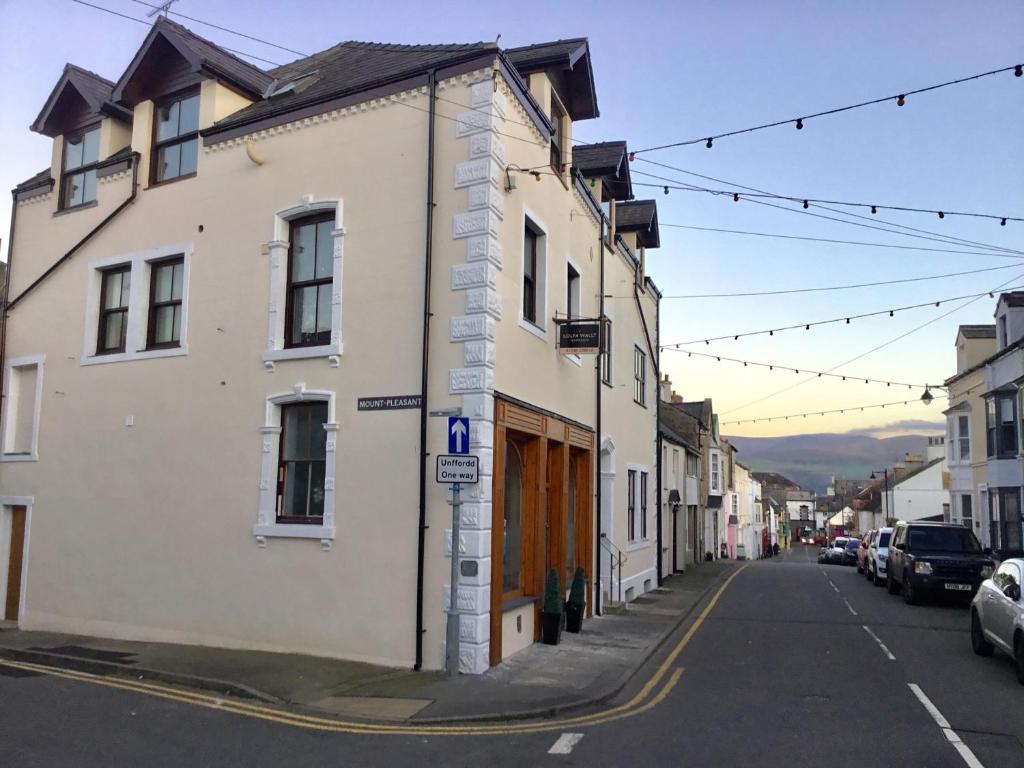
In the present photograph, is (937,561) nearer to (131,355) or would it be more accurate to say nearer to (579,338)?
(579,338)

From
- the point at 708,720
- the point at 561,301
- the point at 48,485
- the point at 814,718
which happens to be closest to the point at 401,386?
the point at 561,301

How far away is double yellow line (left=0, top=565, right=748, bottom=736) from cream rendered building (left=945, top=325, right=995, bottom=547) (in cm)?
2599

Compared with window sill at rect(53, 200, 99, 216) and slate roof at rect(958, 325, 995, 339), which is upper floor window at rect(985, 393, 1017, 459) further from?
window sill at rect(53, 200, 99, 216)

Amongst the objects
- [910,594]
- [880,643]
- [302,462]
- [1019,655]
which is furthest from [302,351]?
[910,594]

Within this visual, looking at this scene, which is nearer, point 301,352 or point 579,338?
point 301,352

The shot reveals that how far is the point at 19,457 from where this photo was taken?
15383 mm

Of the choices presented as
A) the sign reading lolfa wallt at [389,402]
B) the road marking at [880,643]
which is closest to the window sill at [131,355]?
the sign reading lolfa wallt at [389,402]

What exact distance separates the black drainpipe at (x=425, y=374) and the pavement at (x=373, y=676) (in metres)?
0.82

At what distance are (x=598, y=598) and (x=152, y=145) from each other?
11.9 m

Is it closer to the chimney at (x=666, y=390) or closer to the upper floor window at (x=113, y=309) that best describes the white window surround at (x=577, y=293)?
the upper floor window at (x=113, y=309)

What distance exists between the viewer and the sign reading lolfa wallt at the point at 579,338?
13.8 meters

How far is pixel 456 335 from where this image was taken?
36.5 feet

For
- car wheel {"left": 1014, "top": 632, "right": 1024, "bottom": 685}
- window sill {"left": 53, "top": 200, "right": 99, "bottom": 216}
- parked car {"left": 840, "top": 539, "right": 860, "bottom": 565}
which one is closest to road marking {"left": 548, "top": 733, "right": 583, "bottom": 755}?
car wheel {"left": 1014, "top": 632, "right": 1024, "bottom": 685}

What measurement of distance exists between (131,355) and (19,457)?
3.46 metres
